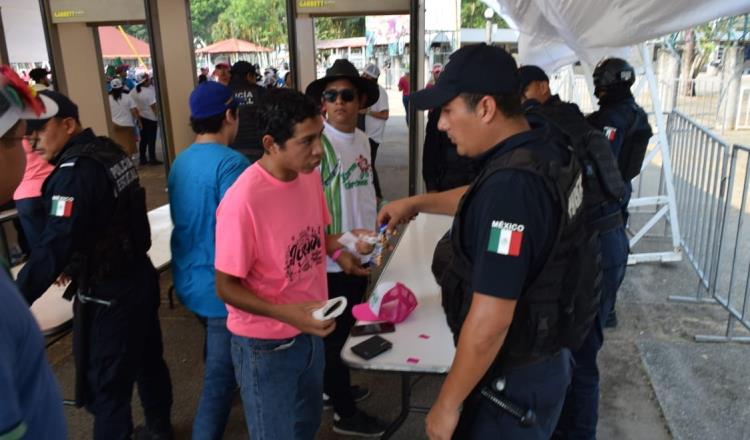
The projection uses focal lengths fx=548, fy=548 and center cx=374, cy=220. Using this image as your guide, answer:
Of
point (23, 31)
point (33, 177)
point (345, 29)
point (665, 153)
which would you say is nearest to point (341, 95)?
point (33, 177)

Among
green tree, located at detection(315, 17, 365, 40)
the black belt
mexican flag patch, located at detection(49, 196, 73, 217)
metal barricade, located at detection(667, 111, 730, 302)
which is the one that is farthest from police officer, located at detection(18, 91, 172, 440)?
green tree, located at detection(315, 17, 365, 40)

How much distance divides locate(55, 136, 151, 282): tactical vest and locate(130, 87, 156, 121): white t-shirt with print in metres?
9.71

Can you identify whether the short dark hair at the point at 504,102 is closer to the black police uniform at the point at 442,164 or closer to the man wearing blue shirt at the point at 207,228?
the man wearing blue shirt at the point at 207,228

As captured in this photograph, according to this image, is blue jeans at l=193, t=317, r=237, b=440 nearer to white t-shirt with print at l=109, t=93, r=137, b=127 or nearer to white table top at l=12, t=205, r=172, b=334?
white table top at l=12, t=205, r=172, b=334

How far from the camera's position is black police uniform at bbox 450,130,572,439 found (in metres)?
1.42

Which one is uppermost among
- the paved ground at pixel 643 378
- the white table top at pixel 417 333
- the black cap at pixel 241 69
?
the black cap at pixel 241 69

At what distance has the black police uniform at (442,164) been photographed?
4.17 m

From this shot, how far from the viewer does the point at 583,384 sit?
9.02ft

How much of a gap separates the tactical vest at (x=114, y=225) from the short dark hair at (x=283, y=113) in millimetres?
844

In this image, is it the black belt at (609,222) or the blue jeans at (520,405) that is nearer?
the blue jeans at (520,405)

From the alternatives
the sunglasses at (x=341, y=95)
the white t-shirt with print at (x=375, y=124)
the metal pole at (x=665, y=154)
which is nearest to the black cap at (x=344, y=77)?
the sunglasses at (x=341, y=95)

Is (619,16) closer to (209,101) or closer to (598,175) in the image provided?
(598,175)

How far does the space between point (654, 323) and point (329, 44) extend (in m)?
28.0

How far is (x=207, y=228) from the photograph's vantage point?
2520mm
